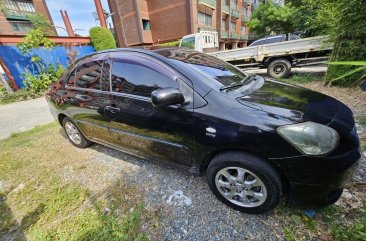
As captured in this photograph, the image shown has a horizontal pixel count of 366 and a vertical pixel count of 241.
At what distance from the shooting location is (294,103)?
72.6 inches

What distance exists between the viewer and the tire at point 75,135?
3522mm

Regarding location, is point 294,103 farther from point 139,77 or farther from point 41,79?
point 41,79

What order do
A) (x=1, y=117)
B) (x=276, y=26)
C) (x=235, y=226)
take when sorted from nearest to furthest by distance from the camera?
(x=235, y=226) → (x=1, y=117) → (x=276, y=26)

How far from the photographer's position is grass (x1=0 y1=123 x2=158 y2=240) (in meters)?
2.06

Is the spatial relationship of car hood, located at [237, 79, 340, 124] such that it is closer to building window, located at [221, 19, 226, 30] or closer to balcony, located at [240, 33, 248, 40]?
building window, located at [221, 19, 226, 30]

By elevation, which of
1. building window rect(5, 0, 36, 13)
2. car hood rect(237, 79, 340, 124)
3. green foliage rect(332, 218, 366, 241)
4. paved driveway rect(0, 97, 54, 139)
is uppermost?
building window rect(5, 0, 36, 13)

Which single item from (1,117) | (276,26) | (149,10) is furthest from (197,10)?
(1,117)

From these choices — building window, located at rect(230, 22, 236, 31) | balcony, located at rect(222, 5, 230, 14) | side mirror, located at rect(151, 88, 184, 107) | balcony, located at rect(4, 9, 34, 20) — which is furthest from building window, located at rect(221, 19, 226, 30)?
side mirror, located at rect(151, 88, 184, 107)

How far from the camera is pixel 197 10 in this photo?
19.3 m

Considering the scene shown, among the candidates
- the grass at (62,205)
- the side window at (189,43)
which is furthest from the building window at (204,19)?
the grass at (62,205)

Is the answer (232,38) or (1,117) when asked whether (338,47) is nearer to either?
(1,117)

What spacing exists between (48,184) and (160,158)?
1833 mm

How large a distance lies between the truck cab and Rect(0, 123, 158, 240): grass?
347 inches

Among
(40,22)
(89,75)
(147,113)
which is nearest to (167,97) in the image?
(147,113)
